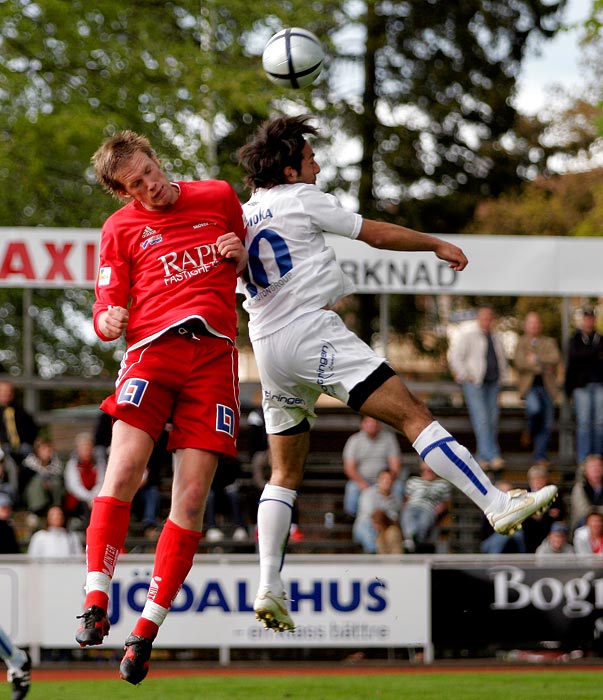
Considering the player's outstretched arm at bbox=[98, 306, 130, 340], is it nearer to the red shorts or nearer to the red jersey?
the red jersey

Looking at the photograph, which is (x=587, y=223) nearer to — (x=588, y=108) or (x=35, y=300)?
(x=588, y=108)

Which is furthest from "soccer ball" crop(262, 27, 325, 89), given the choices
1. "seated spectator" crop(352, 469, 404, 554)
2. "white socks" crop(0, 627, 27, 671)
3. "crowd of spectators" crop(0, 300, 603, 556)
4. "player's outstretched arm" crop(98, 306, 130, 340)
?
"seated spectator" crop(352, 469, 404, 554)

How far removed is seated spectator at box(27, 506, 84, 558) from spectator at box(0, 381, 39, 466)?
1130 millimetres

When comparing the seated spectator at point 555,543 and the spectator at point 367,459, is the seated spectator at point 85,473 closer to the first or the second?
the spectator at point 367,459

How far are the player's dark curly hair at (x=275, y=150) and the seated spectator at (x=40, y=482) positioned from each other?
855 cm

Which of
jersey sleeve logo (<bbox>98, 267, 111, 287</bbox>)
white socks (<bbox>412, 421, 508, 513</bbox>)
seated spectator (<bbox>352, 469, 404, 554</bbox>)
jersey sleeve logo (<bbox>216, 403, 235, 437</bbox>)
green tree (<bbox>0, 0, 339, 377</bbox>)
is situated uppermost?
green tree (<bbox>0, 0, 339, 377</bbox>)

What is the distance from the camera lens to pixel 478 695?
9734 millimetres

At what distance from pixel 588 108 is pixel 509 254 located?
69.2ft

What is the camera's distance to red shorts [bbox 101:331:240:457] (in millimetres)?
6664

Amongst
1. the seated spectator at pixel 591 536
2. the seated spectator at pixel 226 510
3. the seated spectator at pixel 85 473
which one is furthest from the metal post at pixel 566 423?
the seated spectator at pixel 85 473

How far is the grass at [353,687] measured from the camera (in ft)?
32.8

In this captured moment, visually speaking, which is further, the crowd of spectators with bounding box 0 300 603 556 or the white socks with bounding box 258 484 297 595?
the crowd of spectators with bounding box 0 300 603 556

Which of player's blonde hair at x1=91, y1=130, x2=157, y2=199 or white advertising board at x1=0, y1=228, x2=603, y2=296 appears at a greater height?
white advertising board at x1=0, y1=228, x2=603, y2=296

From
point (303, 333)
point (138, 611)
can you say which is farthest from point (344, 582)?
point (303, 333)
